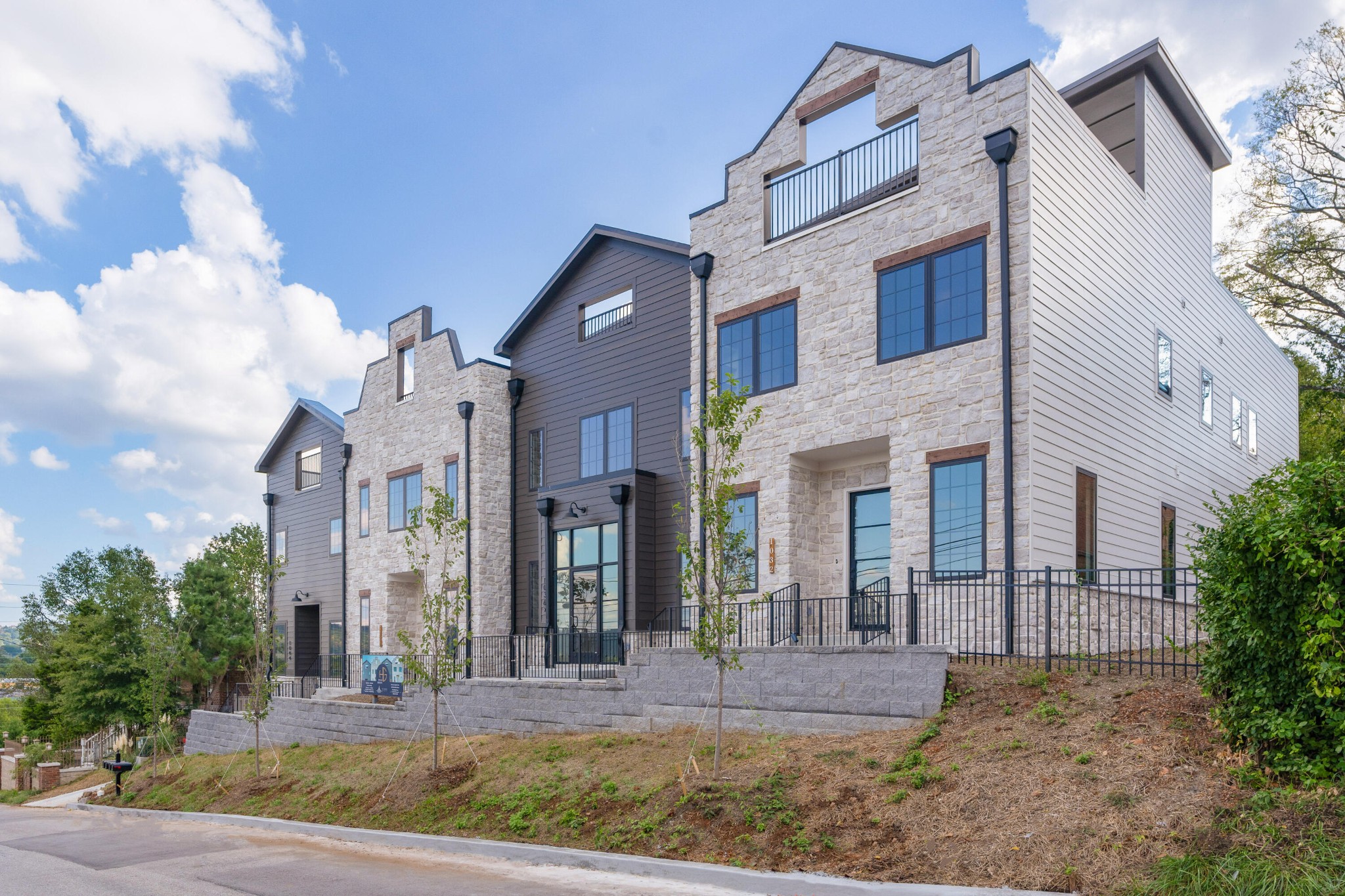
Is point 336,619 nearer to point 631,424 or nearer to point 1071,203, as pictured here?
point 631,424

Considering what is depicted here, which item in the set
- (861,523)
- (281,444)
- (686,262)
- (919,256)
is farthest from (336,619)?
(919,256)

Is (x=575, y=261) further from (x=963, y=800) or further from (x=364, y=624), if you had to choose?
(x=963, y=800)

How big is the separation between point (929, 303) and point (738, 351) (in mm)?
3918

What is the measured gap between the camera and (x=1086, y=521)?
15.3 m

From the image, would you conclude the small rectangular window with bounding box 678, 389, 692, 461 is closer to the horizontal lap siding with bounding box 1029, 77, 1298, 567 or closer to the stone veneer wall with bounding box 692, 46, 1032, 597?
the stone veneer wall with bounding box 692, 46, 1032, 597

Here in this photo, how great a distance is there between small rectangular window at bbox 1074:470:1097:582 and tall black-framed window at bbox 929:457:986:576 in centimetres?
179

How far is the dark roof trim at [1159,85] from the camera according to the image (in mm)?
18375

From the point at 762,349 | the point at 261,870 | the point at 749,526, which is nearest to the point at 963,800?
the point at 261,870

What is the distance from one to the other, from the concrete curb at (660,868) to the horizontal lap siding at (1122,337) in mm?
5617

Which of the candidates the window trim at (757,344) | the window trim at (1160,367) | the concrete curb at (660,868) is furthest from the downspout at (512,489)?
the window trim at (1160,367)

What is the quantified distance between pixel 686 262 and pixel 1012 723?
12498 mm

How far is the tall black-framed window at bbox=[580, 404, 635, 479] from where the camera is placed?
21.6 metres

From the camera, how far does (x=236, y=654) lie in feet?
107

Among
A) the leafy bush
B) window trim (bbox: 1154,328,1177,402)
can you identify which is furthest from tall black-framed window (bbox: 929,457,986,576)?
window trim (bbox: 1154,328,1177,402)
